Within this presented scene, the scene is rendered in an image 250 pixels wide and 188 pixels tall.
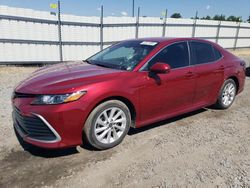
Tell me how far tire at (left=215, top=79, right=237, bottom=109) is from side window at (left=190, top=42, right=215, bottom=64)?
735 millimetres

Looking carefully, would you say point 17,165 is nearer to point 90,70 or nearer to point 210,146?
point 90,70

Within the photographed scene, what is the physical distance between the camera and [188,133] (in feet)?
12.6

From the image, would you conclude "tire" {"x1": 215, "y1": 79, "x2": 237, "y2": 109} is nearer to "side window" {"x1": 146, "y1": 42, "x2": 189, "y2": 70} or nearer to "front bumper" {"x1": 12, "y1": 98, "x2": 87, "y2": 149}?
"side window" {"x1": 146, "y1": 42, "x2": 189, "y2": 70}

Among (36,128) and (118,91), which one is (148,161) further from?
(36,128)

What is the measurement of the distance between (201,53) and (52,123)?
307 cm

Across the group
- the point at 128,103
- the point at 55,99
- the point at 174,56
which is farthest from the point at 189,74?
the point at 55,99

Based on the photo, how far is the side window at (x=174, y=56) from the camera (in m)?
3.70

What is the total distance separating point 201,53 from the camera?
4.36 metres

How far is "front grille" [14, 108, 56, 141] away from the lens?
110 inches

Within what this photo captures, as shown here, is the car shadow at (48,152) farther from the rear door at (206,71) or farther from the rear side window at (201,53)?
the rear side window at (201,53)

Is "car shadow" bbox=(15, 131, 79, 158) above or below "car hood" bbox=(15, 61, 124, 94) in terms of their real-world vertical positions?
below

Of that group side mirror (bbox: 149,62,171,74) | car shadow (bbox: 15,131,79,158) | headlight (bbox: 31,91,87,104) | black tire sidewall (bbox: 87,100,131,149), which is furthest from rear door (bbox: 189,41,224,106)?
car shadow (bbox: 15,131,79,158)

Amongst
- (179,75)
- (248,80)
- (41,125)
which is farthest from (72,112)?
(248,80)

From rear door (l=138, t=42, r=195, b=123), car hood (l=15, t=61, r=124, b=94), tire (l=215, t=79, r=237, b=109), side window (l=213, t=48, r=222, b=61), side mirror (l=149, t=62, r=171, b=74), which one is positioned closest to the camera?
car hood (l=15, t=61, r=124, b=94)
